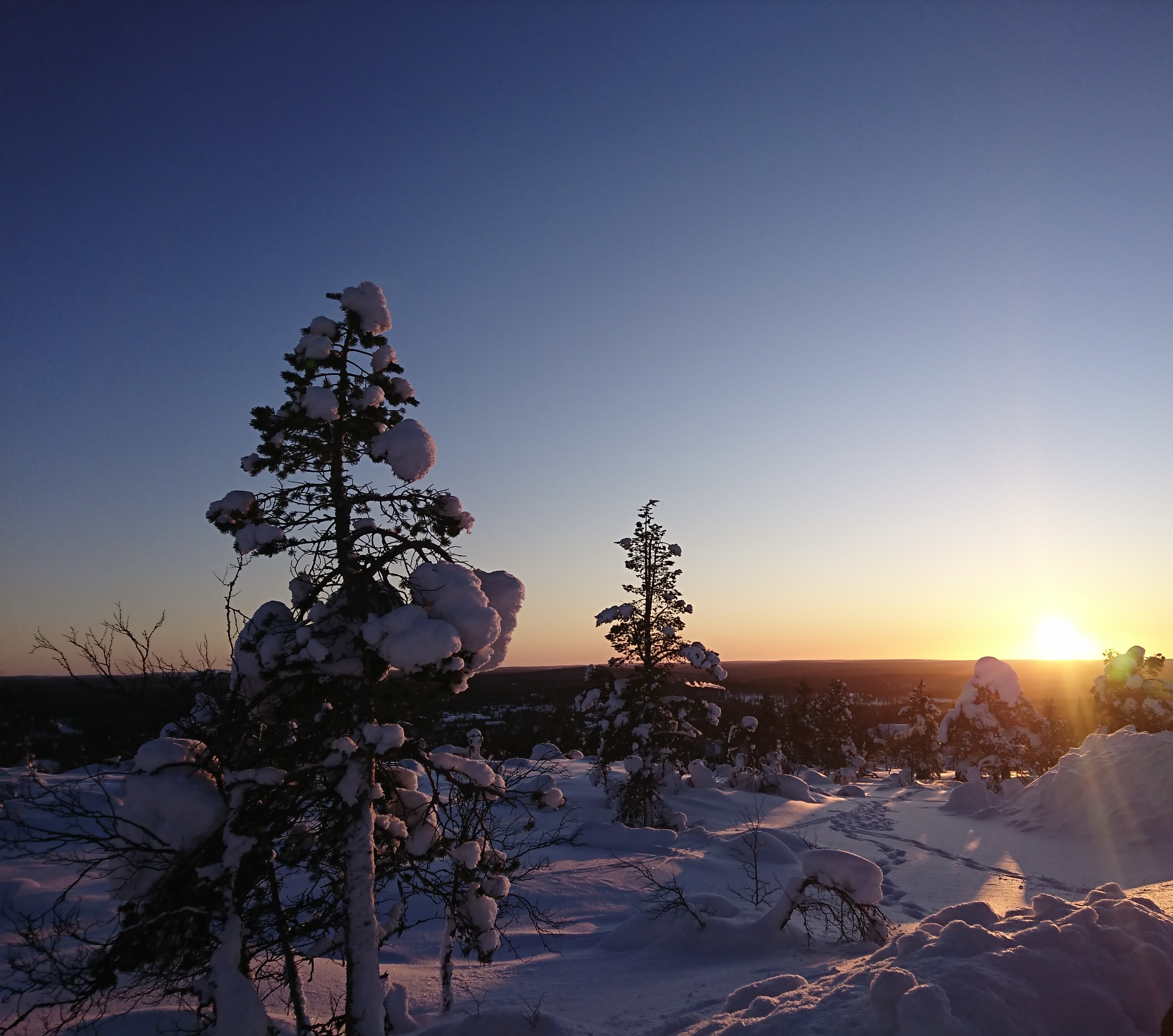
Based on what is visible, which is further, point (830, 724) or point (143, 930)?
point (830, 724)

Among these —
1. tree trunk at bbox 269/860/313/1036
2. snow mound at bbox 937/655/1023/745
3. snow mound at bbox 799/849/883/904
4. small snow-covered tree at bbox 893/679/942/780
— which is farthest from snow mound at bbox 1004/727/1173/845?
small snow-covered tree at bbox 893/679/942/780

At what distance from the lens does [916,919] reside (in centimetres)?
1323

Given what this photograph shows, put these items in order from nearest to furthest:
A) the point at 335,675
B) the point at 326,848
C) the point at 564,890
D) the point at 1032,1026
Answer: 1. the point at 1032,1026
2. the point at 335,675
3. the point at 326,848
4. the point at 564,890

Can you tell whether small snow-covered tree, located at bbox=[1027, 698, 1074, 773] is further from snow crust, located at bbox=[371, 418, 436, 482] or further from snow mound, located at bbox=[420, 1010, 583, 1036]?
snow crust, located at bbox=[371, 418, 436, 482]

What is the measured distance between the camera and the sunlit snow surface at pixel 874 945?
231 inches

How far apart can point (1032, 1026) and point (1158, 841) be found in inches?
682

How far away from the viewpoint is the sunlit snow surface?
5.87 meters

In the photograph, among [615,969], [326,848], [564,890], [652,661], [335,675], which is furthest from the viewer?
[652,661]

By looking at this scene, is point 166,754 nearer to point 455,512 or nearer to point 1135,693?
point 455,512

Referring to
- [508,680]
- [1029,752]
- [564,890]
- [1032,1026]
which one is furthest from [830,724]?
[508,680]

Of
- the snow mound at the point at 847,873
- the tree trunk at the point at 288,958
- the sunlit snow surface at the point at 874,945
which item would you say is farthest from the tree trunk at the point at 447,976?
the snow mound at the point at 847,873

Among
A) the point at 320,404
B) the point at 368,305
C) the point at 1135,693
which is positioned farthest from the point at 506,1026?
the point at 1135,693

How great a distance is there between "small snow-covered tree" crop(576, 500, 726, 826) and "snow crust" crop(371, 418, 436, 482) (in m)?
16.6

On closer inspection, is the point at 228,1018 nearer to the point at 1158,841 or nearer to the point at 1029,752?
the point at 1158,841
